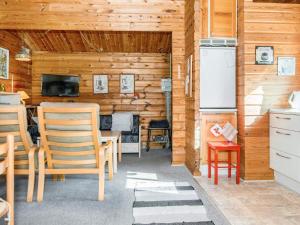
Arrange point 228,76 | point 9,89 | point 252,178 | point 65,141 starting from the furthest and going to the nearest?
point 9,89 < point 228,76 < point 252,178 < point 65,141

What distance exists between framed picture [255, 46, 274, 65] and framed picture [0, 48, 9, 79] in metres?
4.58

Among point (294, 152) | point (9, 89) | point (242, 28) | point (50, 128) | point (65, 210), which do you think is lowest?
point (65, 210)

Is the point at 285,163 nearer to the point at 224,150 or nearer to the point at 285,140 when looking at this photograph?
the point at 285,140

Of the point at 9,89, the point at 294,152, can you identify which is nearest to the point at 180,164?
the point at 294,152

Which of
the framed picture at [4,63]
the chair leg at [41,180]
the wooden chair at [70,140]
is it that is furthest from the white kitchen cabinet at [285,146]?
the framed picture at [4,63]

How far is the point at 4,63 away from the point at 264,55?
187 inches

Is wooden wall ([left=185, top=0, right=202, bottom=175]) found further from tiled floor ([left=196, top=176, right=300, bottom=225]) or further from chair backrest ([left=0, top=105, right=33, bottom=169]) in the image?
chair backrest ([left=0, top=105, right=33, bottom=169])

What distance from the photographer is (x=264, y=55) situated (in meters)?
3.68

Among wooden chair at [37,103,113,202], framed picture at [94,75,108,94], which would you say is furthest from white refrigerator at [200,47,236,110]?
framed picture at [94,75,108,94]

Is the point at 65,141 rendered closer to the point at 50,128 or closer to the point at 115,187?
the point at 50,128

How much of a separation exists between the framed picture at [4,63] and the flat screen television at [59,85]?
4.10 feet

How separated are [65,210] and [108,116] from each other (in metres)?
3.84

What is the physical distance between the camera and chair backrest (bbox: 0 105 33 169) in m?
2.78

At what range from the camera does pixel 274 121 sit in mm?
3541
